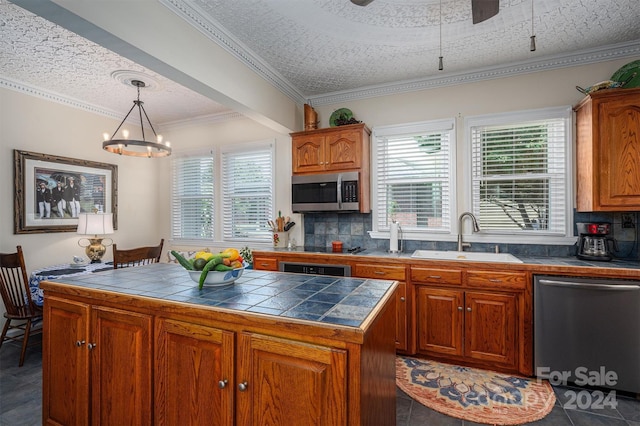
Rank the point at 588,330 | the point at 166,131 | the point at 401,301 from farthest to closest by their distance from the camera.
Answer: the point at 166,131, the point at 401,301, the point at 588,330

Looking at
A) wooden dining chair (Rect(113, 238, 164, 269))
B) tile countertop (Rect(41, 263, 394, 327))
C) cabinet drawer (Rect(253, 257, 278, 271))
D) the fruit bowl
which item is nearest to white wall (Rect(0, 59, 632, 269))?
cabinet drawer (Rect(253, 257, 278, 271))

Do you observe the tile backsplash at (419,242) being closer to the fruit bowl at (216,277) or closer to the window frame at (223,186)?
the window frame at (223,186)

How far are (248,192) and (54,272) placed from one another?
7.55 ft

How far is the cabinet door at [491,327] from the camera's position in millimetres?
2568

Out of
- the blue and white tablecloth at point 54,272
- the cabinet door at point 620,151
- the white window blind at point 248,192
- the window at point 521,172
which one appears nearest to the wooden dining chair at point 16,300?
the blue and white tablecloth at point 54,272

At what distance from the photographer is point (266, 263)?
3508 mm

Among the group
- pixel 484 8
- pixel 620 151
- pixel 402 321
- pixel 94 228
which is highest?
pixel 484 8

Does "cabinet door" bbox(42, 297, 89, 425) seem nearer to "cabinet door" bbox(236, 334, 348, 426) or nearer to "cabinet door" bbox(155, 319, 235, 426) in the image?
"cabinet door" bbox(155, 319, 235, 426)

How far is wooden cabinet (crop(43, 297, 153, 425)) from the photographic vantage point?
58.6 inches

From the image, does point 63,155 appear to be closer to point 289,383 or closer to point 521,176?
point 289,383

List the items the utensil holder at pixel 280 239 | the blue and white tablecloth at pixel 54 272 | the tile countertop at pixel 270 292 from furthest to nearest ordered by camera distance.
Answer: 1. the utensil holder at pixel 280 239
2. the blue and white tablecloth at pixel 54 272
3. the tile countertop at pixel 270 292

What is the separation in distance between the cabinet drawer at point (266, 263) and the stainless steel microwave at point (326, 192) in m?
0.67

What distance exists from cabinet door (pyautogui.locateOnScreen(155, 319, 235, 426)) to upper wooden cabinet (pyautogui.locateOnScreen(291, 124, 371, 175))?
8.35ft

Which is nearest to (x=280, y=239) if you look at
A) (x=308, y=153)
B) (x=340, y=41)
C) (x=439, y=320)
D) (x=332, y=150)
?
(x=308, y=153)
